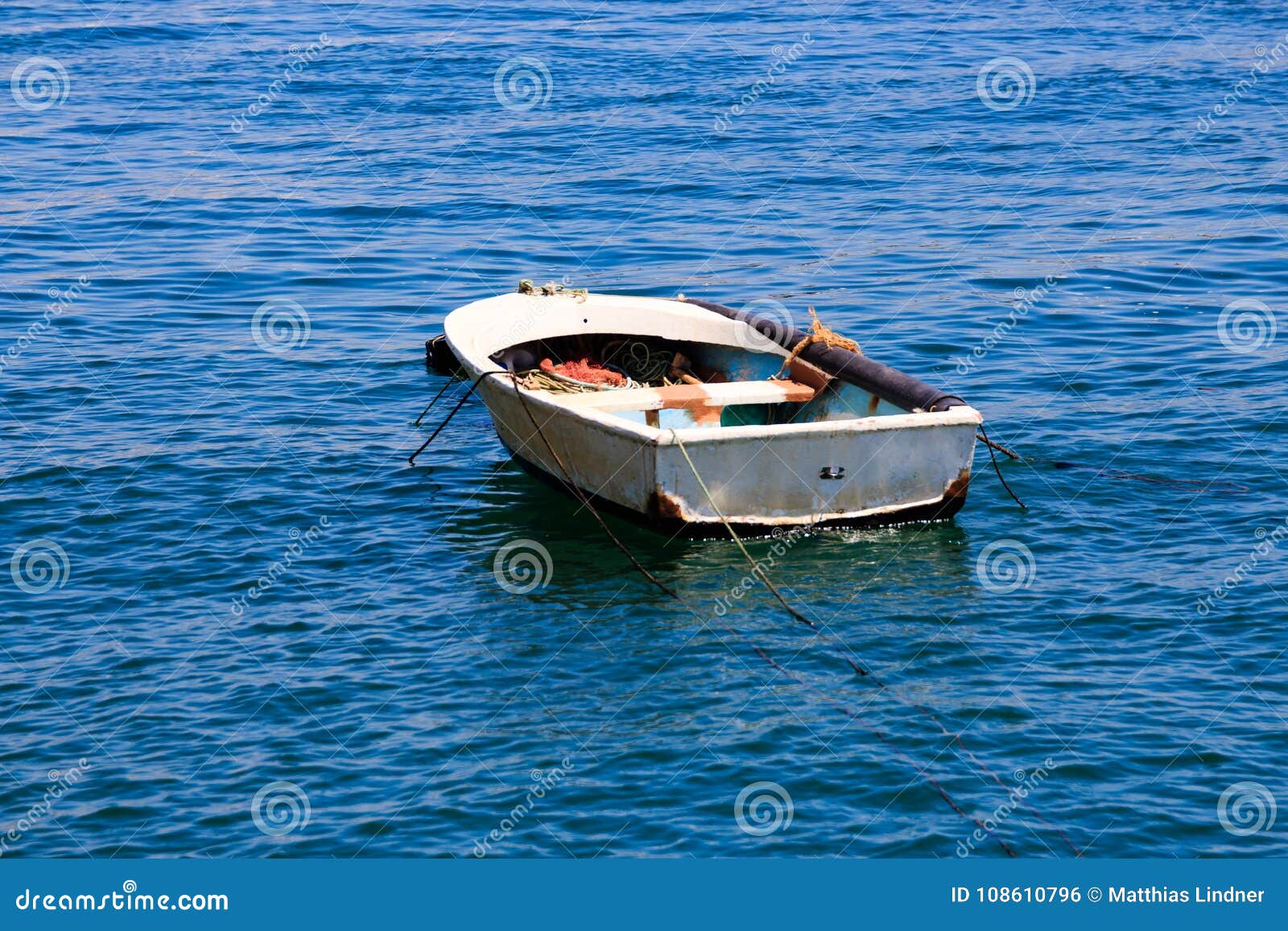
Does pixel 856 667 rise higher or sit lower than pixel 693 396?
lower

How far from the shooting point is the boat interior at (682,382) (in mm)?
11273

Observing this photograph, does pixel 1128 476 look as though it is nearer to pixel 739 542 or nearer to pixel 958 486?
pixel 958 486

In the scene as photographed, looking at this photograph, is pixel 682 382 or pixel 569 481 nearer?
pixel 569 481

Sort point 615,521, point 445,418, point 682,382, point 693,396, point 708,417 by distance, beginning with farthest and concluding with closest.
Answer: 1. point 445,418
2. point 682,382
3. point 708,417
4. point 693,396
5. point 615,521

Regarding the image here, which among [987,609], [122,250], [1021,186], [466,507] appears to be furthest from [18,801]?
[1021,186]

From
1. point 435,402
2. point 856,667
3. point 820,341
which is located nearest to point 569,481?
point 820,341

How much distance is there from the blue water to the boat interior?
2.69 ft

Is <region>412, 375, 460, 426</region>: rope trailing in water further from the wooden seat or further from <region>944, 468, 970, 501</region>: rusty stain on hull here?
<region>944, 468, 970, 501</region>: rusty stain on hull

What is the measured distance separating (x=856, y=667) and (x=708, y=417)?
3.26m

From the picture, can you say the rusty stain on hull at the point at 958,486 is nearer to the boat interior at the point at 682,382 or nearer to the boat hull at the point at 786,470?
the boat hull at the point at 786,470

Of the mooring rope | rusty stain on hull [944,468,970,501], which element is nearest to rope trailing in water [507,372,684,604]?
rusty stain on hull [944,468,970,501]

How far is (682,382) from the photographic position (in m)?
12.8

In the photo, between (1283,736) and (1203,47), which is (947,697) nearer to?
(1283,736)

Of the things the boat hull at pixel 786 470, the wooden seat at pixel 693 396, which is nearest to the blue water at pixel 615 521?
the boat hull at pixel 786 470
